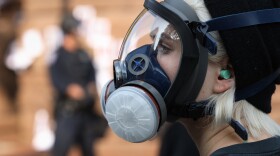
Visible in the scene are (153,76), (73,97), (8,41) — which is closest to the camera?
(153,76)

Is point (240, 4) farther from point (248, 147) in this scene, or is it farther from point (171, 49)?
point (248, 147)

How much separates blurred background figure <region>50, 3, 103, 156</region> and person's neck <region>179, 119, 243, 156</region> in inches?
175

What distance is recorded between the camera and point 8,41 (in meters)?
11.8

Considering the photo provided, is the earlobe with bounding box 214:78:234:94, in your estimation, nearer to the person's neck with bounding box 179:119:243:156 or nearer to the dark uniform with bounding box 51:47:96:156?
the person's neck with bounding box 179:119:243:156

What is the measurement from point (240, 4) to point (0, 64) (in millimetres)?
10589

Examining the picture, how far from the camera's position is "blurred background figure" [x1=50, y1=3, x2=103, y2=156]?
6.61m

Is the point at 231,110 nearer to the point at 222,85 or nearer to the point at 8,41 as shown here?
the point at 222,85

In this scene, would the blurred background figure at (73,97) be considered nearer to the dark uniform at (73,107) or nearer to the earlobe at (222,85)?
the dark uniform at (73,107)

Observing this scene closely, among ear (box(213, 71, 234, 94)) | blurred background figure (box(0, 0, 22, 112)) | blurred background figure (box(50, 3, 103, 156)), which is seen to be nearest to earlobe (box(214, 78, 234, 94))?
ear (box(213, 71, 234, 94))

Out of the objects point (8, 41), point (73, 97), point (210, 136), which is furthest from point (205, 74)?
point (8, 41)

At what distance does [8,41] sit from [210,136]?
9991 mm

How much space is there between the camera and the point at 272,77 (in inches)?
83.3

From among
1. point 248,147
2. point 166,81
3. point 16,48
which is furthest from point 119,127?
point 16,48

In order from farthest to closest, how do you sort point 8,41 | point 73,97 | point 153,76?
1. point 8,41
2. point 73,97
3. point 153,76
